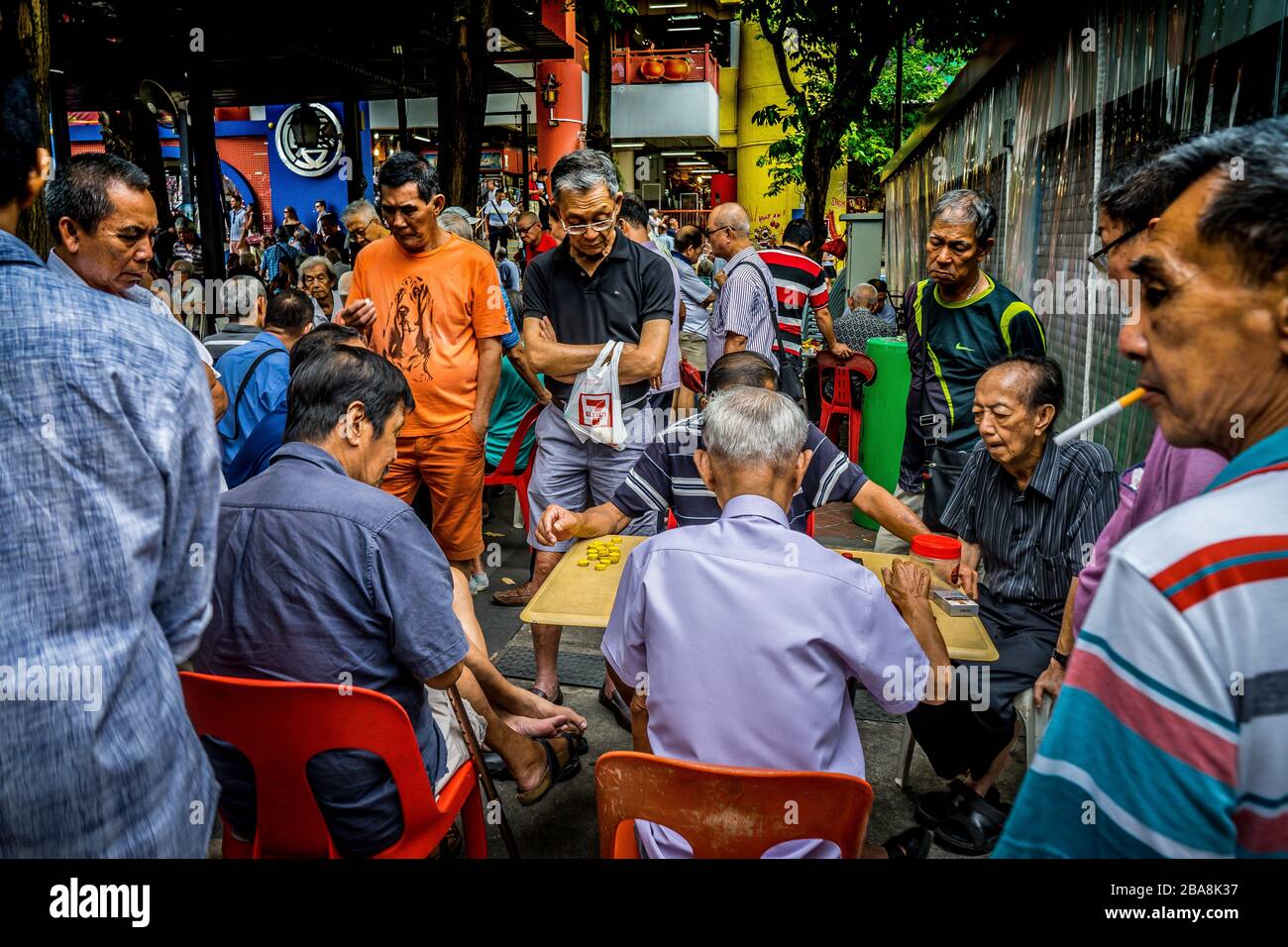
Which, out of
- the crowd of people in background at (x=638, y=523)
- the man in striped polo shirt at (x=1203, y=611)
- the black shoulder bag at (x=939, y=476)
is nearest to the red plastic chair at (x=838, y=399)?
the crowd of people in background at (x=638, y=523)

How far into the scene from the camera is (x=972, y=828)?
300cm

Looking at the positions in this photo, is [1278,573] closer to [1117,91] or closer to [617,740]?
[617,740]

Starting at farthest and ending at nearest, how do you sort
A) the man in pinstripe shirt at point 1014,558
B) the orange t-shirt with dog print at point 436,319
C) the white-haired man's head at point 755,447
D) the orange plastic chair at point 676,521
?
the orange t-shirt with dog print at point 436,319, the orange plastic chair at point 676,521, the man in pinstripe shirt at point 1014,558, the white-haired man's head at point 755,447

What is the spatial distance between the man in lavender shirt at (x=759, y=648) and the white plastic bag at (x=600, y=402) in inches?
67.6

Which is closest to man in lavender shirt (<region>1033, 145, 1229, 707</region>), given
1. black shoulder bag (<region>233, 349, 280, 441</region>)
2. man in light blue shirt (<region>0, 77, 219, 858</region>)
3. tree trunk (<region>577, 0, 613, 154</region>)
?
man in light blue shirt (<region>0, 77, 219, 858</region>)

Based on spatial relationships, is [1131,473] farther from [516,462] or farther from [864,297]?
[864,297]

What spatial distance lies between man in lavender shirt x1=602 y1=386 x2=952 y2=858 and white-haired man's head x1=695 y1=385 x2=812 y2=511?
4.7 inches

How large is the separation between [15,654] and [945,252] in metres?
3.86

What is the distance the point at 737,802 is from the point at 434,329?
120 inches

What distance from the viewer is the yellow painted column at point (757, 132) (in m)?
29.8

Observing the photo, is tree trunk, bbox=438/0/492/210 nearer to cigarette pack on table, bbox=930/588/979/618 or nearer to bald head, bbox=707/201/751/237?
bald head, bbox=707/201/751/237

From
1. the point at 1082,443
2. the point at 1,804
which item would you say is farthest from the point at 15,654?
the point at 1082,443

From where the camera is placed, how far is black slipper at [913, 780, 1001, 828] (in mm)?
3090

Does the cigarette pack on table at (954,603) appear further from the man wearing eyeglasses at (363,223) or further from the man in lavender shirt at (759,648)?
the man wearing eyeglasses at (363,223)
